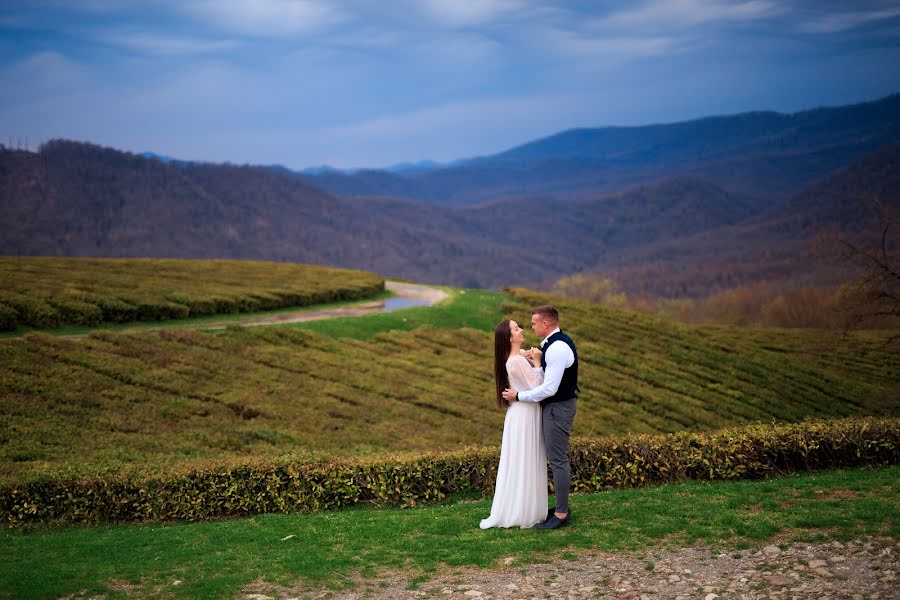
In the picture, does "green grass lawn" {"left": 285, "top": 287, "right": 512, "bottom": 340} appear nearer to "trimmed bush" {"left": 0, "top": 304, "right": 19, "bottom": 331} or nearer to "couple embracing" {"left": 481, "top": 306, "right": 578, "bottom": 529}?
"trimmed bush" {"left": 0, "top": 304, "right": 19, "bottom": 331}

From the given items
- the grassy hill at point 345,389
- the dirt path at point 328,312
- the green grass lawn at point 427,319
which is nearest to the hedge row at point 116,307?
the dirt path at point 328,312

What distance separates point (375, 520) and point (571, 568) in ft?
9.75

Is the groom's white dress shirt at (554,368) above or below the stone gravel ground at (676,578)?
above

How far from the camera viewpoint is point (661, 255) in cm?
17375

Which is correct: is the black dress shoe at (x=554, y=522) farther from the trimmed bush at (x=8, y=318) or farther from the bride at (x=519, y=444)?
the trimmed bush at (x=8, y=318)

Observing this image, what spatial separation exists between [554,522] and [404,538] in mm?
1691

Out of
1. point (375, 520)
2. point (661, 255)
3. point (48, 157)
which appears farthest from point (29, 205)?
point (661, 255)

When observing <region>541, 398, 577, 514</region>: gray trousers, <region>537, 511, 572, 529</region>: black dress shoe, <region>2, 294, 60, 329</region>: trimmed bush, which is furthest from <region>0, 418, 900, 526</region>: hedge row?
<region>2, 294, 60, 329</region>: trimmed bush

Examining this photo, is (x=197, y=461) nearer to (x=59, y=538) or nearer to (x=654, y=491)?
(x=59, y=538)

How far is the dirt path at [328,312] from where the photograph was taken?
20984mm

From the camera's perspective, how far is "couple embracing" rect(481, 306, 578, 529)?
25.6 feet

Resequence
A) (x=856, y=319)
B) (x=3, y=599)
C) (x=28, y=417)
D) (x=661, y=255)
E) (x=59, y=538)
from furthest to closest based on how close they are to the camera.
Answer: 1. (x=661, y=255)
2. (x=856, y=319)
3. (x=28, y=417)
4. (x=59, y=538)
5. (x=3, y=599)

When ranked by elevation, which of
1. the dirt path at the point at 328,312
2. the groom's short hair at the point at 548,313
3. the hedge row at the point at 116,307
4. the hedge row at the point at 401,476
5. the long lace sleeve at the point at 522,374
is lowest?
the hedge row at the point at 401,476

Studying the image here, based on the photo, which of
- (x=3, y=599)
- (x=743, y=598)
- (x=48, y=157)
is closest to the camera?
(x=743, y=598)
